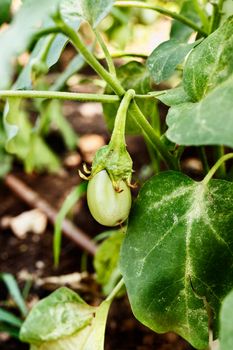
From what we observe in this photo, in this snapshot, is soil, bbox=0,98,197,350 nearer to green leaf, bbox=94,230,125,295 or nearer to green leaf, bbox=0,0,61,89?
green leaf, bbox=94,230,125,295

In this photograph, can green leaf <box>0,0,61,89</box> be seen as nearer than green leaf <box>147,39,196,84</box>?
Yes

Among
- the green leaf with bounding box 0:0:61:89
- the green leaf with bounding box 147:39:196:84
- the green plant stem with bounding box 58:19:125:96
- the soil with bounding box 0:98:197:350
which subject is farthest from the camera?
the soil with bounding box 0:98:197:350

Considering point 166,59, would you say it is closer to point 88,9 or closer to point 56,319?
point 88,9

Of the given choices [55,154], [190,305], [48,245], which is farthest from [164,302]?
[55,154]

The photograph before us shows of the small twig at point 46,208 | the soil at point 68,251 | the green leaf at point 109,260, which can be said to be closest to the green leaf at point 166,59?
the green leaf at point 109,260

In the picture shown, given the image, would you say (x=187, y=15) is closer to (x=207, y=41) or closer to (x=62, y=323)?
(x=207, y=41)

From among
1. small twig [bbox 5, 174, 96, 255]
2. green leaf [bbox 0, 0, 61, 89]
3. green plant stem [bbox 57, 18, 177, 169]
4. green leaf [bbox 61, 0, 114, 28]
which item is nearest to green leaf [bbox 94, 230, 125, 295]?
small twig [bbox 5, 174, 96, 255]
